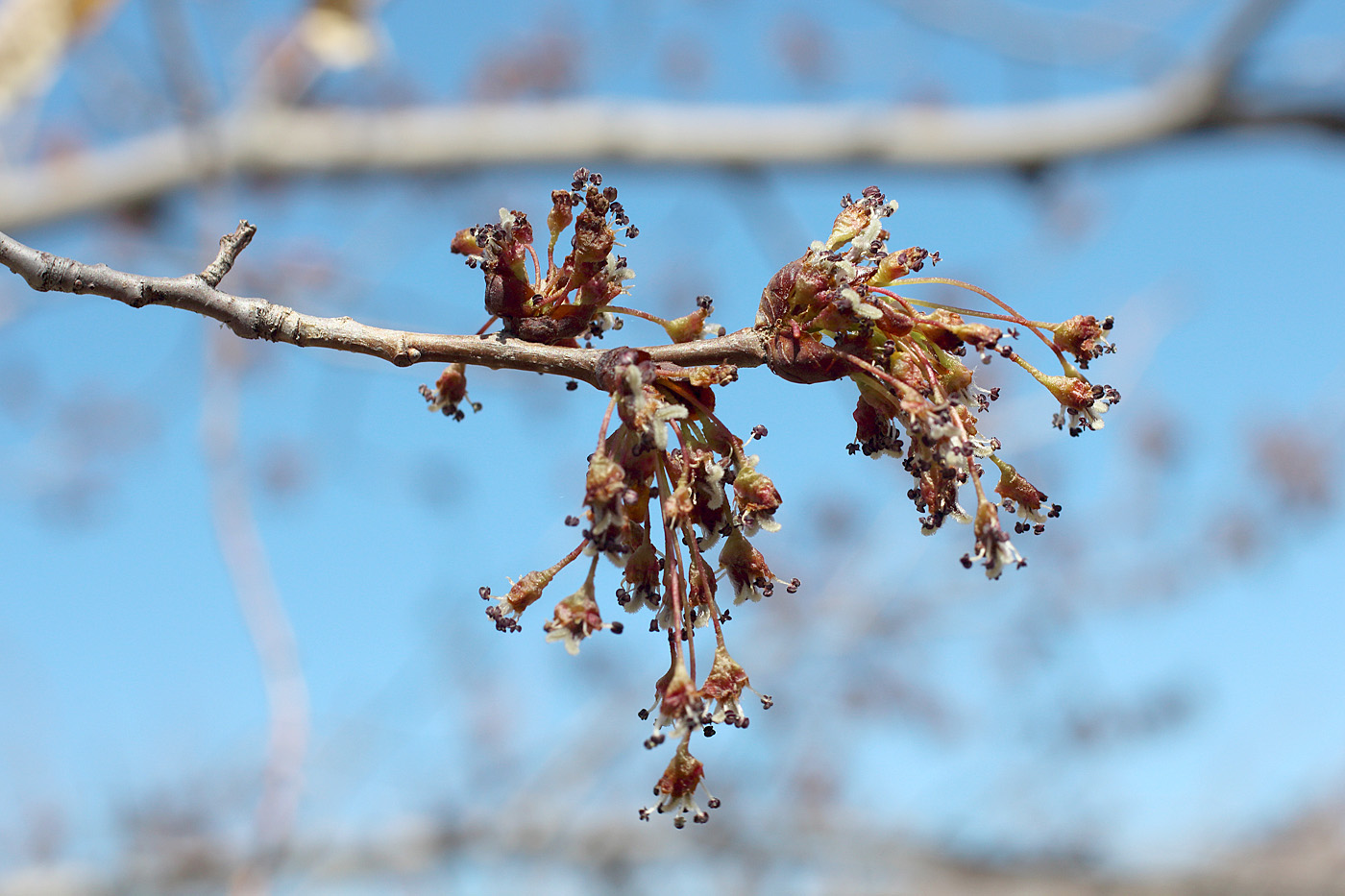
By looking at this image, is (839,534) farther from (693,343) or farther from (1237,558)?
(693,343)

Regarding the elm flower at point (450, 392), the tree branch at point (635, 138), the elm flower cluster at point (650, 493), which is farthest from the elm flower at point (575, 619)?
the tree branch at point (635, 138)

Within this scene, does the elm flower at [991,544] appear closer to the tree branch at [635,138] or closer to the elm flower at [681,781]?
the elm flower at [681,781]

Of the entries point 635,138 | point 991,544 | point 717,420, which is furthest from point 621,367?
point 635,138

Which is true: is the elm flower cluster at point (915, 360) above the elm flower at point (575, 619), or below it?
above

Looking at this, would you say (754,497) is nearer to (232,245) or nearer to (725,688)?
(725,688)

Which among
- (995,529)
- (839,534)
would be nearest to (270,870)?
(995,529)

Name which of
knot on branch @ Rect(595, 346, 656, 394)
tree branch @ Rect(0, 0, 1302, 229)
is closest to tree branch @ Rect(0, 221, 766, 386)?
knot on branch @ Rect(595, 346, 656, 394)
